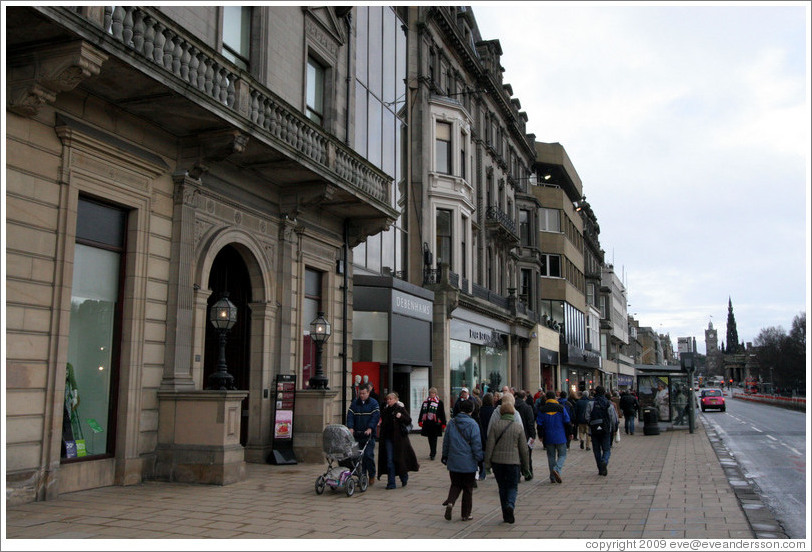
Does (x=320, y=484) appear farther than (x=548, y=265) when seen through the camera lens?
No

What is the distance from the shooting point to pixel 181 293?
12.7 m

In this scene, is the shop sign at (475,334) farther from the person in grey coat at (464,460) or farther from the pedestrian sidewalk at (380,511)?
the person in grey coat at (464,460)

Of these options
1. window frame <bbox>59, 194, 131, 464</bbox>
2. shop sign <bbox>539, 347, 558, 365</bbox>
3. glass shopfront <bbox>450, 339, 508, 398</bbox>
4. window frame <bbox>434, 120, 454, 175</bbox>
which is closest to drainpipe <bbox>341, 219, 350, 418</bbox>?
window frame <bbox>59, 194, 131, 464</bbox>

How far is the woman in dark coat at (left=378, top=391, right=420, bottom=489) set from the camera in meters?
12.3

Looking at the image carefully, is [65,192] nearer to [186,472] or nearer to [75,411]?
[75,411]

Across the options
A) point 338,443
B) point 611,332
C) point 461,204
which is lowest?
point 338,443

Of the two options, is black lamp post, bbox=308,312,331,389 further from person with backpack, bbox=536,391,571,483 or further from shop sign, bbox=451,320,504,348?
shop sign, bbox=451,320,504,348

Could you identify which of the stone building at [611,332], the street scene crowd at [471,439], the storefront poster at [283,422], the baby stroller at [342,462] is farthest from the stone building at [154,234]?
the stone building at [611,332]

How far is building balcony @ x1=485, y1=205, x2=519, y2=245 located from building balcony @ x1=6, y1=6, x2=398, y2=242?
18.6 metres

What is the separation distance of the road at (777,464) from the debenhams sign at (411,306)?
1061 centimetres

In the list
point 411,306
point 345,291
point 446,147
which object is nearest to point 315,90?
point 345,291

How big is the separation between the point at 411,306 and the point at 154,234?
1278cm

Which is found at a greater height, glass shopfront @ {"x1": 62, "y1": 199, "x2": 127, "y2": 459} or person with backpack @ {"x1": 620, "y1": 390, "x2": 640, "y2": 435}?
glass shopfront @ {"x1": 62, "y1": 199, "x2": 127, "y2": 459}

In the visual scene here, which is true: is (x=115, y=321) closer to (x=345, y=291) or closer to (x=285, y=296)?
(x=285, y=296)
